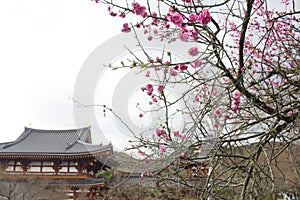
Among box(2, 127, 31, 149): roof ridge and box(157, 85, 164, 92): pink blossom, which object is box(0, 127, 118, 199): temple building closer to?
box(2, 127, 31, 149): roof ridge

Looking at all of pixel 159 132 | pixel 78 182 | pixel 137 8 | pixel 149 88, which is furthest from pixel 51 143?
pixel 137 8

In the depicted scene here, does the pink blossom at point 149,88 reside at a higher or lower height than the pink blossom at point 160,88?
higher

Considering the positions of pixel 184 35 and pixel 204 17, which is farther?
pixel 184 35

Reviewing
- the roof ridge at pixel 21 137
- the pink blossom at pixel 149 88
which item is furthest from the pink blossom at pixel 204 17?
the roof ridge at pixel 21 137

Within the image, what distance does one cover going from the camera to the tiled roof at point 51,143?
12.4m

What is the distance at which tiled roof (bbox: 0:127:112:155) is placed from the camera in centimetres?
1241

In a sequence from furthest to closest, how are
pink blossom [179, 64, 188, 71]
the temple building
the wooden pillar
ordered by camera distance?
the wooden pillar → the temple building → pink blossom [179, 64, 188, 71]

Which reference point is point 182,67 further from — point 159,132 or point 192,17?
point 159,132

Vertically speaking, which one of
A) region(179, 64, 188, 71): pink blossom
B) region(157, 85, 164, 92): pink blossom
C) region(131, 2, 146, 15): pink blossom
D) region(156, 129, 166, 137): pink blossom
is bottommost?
region(156, 129, 166, 137): pink blossom

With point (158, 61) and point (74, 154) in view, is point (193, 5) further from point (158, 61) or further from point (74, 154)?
point (74, 154)

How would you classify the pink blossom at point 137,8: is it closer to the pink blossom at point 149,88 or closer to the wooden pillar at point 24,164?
the pink blossom at point 149,88

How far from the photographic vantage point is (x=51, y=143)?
47.6 ft

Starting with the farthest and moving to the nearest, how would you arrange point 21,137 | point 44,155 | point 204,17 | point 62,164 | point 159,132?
point 21,137, point 62,164, point 44,155, point 159,132, point 204,17

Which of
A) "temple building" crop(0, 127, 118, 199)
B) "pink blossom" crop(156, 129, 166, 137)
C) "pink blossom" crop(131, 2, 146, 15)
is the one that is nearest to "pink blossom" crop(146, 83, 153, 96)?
"pink blossom" crop(156, 129, 166, 137)
